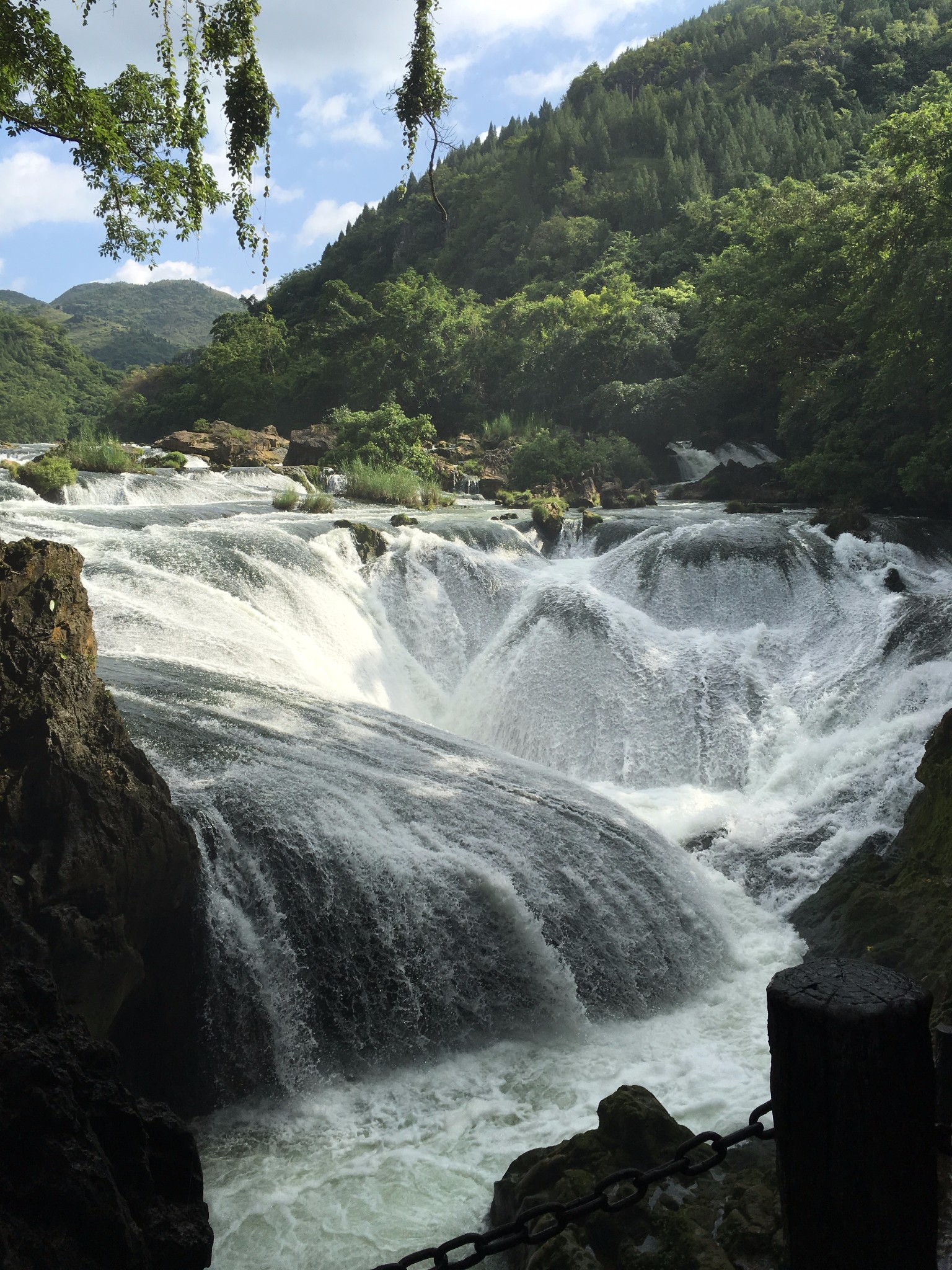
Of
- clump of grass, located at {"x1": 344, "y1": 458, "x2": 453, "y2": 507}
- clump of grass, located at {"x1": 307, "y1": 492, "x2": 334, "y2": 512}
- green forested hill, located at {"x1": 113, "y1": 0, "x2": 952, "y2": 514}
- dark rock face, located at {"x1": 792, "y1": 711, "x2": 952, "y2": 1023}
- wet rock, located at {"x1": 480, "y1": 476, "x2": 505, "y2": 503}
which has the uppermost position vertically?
green forested hill, located at {"x1": 113, "y1": 0, "x2": 952, "y2": 514}

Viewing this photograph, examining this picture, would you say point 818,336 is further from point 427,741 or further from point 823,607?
point 427,741

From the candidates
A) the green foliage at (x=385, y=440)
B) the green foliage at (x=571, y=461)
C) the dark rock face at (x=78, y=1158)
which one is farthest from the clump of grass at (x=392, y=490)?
the dark rock face at (x=78, y=1158)

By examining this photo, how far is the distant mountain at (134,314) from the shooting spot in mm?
103750

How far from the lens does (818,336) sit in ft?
63.9

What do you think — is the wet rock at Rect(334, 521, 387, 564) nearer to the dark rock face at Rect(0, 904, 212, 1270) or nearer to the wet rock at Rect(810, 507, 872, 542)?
the wet rock at Rect(810, 507, 872, 542)

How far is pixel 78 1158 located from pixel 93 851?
2.24 meters

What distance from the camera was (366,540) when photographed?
550 inches

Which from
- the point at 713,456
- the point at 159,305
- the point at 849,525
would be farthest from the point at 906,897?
the point at 159,305

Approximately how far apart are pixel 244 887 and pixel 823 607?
29.6 feet

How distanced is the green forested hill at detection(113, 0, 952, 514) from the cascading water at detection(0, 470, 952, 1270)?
3.33m

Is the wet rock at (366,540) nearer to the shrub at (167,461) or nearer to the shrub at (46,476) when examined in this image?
the shrub at (46,476)

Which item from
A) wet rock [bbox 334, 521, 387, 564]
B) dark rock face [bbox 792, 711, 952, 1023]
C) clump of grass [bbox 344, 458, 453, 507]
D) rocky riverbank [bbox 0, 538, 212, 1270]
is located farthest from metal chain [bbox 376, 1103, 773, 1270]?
clump of grass [bbox 344, 458, 453, 507]

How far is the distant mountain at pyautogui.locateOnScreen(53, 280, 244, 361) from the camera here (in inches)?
5630

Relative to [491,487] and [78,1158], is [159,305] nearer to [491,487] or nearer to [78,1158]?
[491,487]
